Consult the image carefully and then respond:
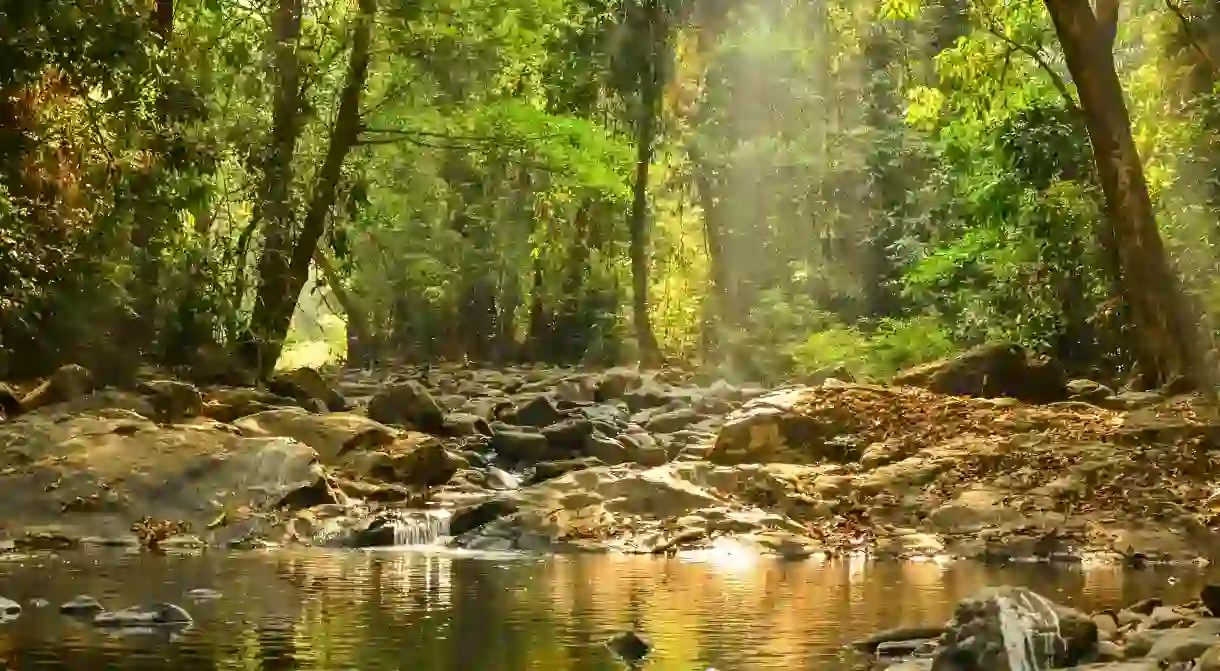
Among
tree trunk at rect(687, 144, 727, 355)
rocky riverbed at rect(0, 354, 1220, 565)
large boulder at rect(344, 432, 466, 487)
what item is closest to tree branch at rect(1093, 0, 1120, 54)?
rocky riverbed at rect(0, 354, 1220, 565)

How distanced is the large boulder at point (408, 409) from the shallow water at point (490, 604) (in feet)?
22.2

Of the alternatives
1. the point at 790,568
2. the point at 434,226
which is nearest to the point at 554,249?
the point at 434,226

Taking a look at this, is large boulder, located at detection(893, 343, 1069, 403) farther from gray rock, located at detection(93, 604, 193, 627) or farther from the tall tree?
the tall tree

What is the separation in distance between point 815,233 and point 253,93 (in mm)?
21389

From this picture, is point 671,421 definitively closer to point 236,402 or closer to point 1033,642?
point 236,402

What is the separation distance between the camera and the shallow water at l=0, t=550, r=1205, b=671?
5.12m

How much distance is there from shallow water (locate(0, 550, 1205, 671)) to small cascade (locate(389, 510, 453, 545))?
2.15 feet

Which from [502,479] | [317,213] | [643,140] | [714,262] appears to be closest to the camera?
[502,479]

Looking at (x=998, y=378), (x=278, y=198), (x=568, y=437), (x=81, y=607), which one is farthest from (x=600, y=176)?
(x=81, y=607)

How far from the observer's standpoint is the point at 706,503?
1083cm

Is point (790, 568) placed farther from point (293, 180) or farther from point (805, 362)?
point (805, 362)

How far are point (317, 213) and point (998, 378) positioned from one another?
27.0 feet

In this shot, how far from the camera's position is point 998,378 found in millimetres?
15625

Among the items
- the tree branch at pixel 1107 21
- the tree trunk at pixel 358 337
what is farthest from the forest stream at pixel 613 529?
the tree trunk at pixel 358 337
